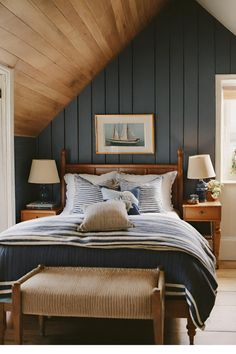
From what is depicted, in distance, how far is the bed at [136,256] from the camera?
10.0ft

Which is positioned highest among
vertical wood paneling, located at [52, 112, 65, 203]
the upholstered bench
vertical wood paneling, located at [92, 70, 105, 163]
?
vertical wood paneling, located at [92, 70, 105, 163]

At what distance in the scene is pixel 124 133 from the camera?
5.59 meters

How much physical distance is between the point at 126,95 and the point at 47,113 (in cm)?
94

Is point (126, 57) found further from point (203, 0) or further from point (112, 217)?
point (112, 217)

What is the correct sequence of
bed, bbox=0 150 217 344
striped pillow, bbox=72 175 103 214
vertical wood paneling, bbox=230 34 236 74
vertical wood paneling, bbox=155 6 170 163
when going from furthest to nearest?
1. vertical wood paneling, bbox=155 6 170 163
2. vertical wood paneling, bbox=230 34 236 74
3. striped pillow, bbox=72 175 103 214
4. bed, bbox=0 150 217 344

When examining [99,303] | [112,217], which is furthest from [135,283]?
[112,217]

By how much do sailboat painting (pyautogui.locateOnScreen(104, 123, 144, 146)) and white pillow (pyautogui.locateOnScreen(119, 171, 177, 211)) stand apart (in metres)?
0.45

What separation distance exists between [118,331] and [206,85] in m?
3.13

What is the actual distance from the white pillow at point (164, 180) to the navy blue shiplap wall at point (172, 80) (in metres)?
0.29

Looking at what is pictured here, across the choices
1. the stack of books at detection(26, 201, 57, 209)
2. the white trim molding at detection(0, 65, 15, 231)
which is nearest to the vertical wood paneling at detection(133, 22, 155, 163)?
the stack of books at detection(26, 201, 57, 209)

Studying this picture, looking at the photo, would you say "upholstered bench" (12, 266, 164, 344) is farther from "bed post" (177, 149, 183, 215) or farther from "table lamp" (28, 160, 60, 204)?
"bed post" (177, 149, 183, 215)

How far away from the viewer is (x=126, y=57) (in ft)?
18.2

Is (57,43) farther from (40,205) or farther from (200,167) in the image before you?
(200,167)

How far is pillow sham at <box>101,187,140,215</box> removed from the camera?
14.2ft
